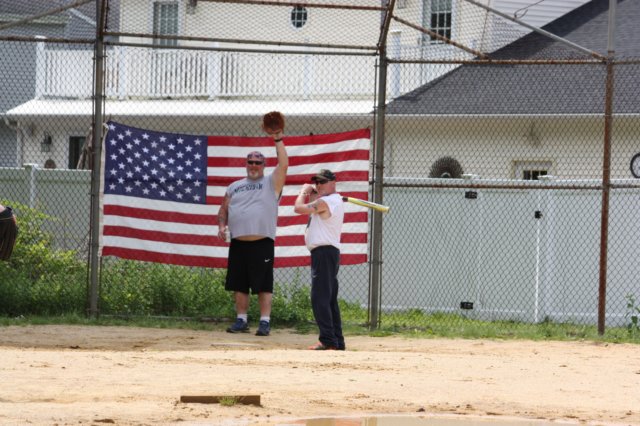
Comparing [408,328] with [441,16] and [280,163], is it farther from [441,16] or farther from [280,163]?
[441,16]

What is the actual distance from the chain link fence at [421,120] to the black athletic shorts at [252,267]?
1.03 m

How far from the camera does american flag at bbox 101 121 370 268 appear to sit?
45.7 feet

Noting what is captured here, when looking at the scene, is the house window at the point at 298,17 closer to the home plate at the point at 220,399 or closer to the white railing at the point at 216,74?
the white railing at the point at 216,74

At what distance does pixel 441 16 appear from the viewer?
24.3 metres

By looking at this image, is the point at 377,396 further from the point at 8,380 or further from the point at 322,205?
the point at 322,205

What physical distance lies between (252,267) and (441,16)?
1228 cm

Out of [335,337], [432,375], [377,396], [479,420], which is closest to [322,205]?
[335,337]

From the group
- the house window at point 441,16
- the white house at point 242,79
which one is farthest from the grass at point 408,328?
the house window at point 441,16

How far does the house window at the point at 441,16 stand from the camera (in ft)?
78.7

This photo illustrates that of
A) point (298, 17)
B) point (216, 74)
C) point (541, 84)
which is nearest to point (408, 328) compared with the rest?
point (541, 84)

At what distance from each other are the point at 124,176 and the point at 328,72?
10.2 m

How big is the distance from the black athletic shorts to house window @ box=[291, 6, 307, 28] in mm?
13075

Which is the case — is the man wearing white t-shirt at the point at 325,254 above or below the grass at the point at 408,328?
above

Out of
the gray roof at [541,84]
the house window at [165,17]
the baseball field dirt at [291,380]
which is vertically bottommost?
the baseball field dirt at [291,380]
